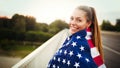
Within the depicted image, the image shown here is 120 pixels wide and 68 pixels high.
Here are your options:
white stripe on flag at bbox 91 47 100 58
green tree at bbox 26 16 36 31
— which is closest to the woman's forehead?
white stripe on flag at bbox 91 47 100 58

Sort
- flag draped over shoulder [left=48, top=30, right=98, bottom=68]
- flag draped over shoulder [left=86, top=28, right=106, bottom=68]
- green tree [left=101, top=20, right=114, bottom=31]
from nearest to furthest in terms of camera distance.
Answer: flag draped over shoulder [left=48, top=30, right=98, bottom=68] < flag draped over shoulder [left=86, top=28, right=106, bottom=68] < green tree [left=101, top=20, right=114, bottom=31]

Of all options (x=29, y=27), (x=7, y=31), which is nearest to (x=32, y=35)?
(x=29, y=27)

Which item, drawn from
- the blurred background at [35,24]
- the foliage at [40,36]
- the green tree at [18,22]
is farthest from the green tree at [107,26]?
the green tree at [18,22]

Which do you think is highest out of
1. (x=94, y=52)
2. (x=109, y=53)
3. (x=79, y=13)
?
(x=79, y=13)

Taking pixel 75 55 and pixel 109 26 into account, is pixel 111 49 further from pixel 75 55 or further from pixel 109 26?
pixel 75 55

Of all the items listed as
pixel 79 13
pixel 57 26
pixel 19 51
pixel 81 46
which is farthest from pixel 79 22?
pixel 19 51

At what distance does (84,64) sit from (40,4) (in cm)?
99

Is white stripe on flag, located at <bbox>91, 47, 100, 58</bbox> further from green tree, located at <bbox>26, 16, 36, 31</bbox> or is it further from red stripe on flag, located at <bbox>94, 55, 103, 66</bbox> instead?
green tree, located at <bbox>26, 16, 36, 31</bbox>

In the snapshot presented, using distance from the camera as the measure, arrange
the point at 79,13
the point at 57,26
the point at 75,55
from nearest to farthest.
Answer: the point at 75,55, the point at 79,13, the point at 57,26

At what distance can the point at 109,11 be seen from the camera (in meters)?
2.44

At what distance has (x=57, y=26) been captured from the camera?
2.41 m

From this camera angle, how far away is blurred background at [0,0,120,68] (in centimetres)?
242

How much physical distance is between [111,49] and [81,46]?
0.82m

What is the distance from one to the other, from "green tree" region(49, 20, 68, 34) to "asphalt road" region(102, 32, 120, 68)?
1.26ft
